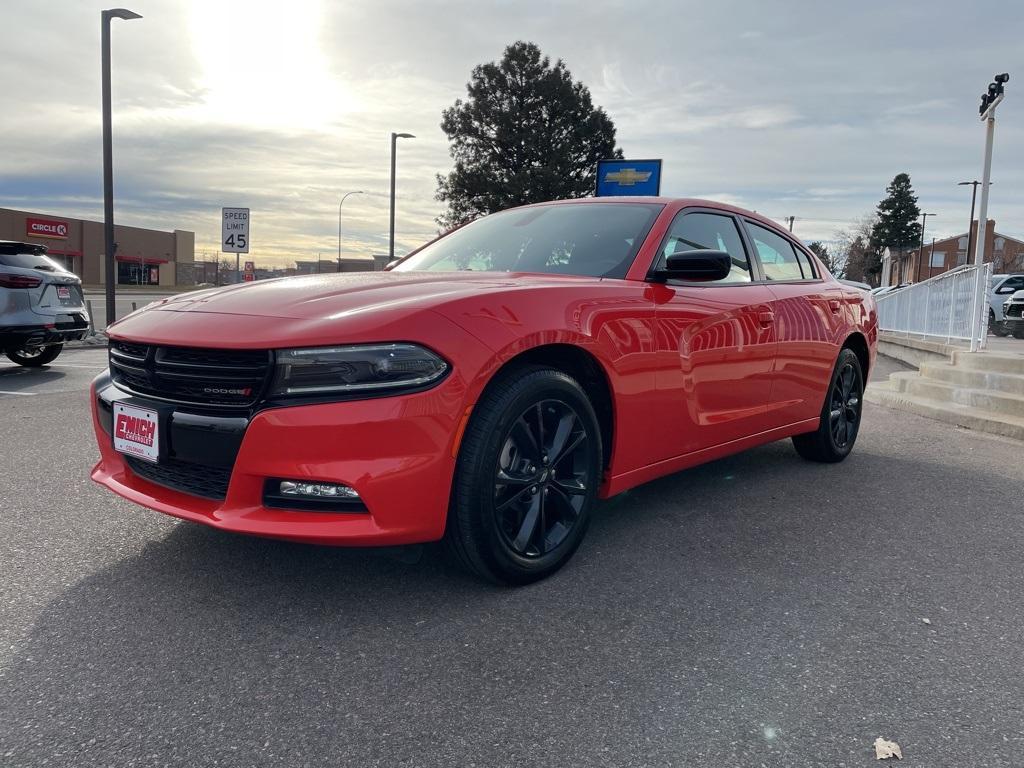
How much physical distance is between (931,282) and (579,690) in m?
12.8

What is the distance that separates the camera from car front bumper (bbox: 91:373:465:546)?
2395 millimetres

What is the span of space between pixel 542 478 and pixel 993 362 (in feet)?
22.8

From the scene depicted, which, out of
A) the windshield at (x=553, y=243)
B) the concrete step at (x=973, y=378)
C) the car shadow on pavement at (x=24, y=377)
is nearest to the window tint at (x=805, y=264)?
the windshield at (x=553, y=243)

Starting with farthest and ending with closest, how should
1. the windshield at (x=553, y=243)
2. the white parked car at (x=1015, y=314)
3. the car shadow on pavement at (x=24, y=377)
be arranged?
the white parked car at (x=1015, y=314), the car shadow on pavement at (x=24, y=377), the windshield at (x=553, y=243)

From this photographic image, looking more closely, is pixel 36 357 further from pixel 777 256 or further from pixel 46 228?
pixel 46 228

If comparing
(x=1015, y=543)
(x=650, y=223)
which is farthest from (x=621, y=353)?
(x=1015, y=543)

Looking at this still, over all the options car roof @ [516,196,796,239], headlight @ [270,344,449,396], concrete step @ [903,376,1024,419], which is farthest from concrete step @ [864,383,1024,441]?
headlight @ [270,344,449,396]

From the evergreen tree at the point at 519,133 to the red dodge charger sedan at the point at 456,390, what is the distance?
3641 centimetres

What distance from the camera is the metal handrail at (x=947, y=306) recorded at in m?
9.49

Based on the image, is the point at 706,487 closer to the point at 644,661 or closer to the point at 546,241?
the point at 546,241

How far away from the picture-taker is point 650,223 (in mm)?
3684

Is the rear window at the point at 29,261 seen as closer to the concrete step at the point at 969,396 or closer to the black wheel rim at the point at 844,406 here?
the black wheel rim at the point at 844,406

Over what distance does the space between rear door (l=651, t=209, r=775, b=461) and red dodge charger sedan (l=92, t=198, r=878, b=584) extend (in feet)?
0.04

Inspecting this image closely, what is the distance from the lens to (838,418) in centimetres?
518
